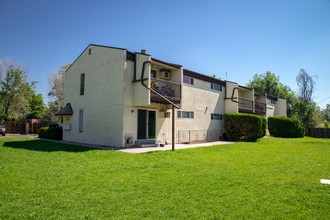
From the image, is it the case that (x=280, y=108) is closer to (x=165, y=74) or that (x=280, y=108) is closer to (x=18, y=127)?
(x=165, y=74)

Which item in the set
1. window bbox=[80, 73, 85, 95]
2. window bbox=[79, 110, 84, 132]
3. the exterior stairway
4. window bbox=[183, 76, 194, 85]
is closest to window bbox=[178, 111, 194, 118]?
window bbox=[183, 76, 194, 85]

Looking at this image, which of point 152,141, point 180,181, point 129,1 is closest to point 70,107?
point 152,141

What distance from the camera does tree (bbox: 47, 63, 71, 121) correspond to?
41475mm

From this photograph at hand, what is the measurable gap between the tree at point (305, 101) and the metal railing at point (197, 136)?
28125 mm

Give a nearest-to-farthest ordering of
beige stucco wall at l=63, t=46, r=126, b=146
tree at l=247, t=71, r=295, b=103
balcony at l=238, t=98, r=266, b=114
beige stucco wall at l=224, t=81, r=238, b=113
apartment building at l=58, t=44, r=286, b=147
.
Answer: apartment building at l=58, t=44, r=286, b=147 < beige stucco wall at l=63, t=46, r=126, b=146 < beige stucco wall at l=224, t=81, r=238, b=113 < balcony at l=238, t=98, r=266, b=114 < tree at l=247, t=71, r=295, b=103

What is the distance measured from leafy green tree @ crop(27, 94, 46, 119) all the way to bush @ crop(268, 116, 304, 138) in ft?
Result: 158

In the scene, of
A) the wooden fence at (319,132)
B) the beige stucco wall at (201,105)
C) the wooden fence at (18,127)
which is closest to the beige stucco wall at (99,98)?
the beige stucco wall at (201,105)

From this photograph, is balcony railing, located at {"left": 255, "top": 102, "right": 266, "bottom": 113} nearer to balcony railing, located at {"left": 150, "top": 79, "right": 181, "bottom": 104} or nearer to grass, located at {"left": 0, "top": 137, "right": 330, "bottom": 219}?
balcony railing, located at {"left": 150, "top": 79, "right": 181, "bottom": 104}

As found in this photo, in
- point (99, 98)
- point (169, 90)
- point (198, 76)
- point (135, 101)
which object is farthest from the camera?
point (198, 76)

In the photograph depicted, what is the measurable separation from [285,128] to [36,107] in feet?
187

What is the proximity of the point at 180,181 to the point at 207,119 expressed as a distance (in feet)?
50.5

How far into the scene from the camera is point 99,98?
16.4 meters

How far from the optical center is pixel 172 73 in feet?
57.7

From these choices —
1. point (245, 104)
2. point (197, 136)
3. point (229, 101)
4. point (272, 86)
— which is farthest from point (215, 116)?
point (272, 86)
